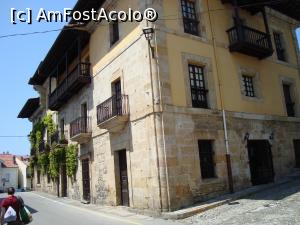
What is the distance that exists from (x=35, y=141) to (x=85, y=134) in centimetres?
1536

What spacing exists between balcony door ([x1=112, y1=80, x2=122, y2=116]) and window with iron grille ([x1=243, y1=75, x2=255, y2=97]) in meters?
5.48

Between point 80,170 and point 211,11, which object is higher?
point 211,11

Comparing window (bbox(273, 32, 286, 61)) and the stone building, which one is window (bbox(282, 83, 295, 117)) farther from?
window (bbox(273, 32, 286, 61))

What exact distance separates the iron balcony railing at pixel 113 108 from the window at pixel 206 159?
312cm

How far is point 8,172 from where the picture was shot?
55062 millimetres

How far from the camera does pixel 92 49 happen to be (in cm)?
1700

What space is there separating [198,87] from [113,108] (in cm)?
340

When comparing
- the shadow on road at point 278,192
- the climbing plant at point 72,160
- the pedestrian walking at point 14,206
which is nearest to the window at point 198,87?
the shadow on road at point 278,192

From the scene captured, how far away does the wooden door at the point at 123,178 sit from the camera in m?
13.6

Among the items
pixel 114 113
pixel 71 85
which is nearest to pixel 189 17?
pixel 114 113

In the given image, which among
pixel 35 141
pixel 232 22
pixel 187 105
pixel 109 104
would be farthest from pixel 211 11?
pixel 35 141

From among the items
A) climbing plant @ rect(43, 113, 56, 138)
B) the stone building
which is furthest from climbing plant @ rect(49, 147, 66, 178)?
the stone building

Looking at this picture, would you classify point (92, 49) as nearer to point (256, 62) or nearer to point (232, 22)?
point (232, 22)

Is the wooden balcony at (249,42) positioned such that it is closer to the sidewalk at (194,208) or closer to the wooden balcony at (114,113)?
the wooden balcony at (114,113)
